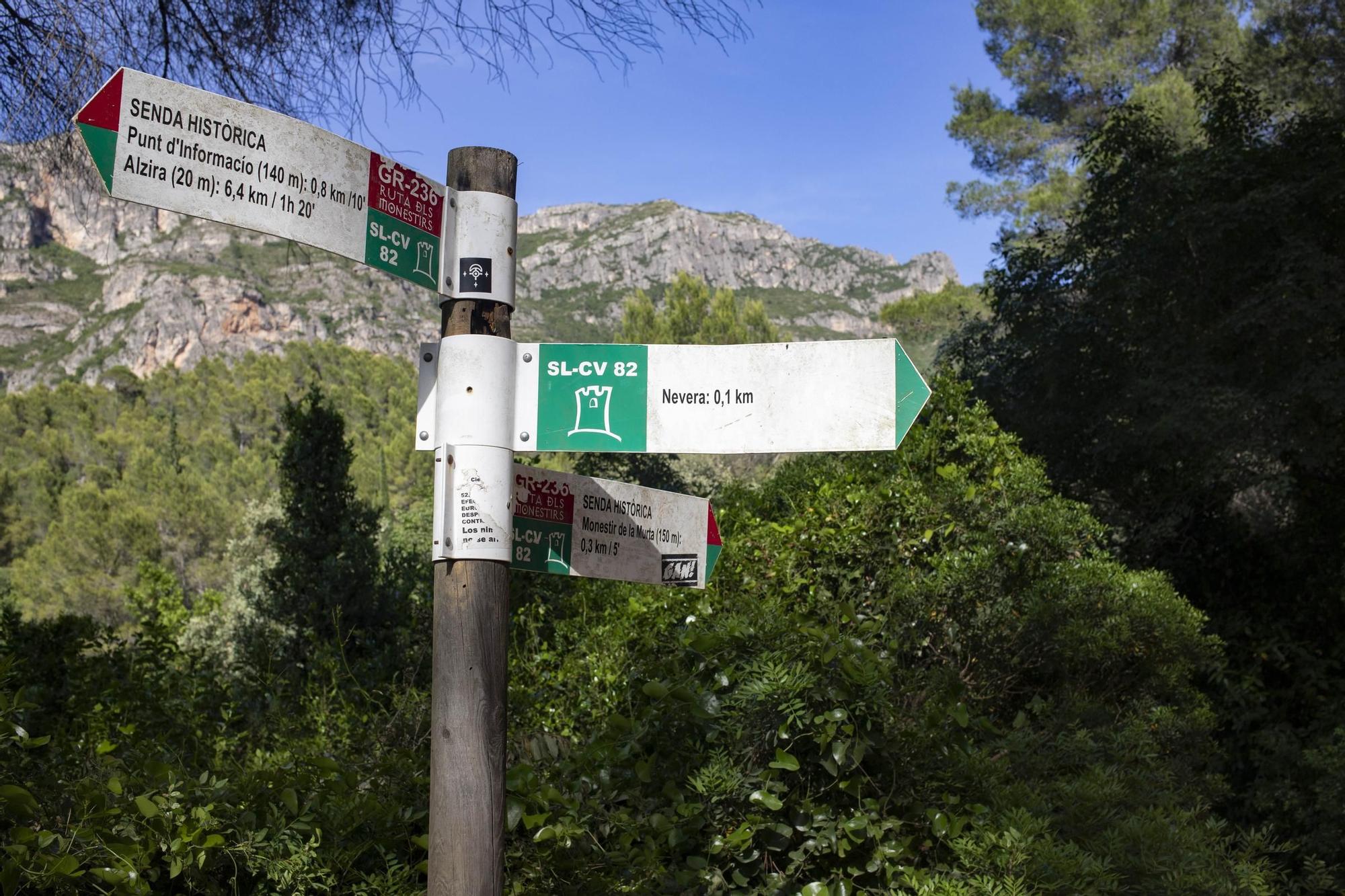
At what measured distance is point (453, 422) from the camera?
1772 mm

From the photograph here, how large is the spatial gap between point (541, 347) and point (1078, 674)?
4.18 metres

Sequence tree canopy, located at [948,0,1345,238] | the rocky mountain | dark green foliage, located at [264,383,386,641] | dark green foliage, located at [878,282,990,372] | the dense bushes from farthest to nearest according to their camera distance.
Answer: the rocky mountain → dark green foliage, located at [878,282,990,372] → tree canopy, located at [948,0,1345,238] → dark green foliage, located at [264,383,386,641] → the dense bushes

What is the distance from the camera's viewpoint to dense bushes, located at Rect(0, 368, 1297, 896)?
8.13 feet

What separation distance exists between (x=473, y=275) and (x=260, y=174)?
1.19 ft

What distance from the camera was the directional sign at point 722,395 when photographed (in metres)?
1.86

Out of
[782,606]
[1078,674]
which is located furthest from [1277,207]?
[782,606]

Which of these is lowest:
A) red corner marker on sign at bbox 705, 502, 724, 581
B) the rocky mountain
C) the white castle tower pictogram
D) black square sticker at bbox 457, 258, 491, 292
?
red corner marker on sign at bbox 705, 502, 724, 581

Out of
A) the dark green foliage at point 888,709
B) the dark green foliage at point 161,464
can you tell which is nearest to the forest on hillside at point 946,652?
the dark green foliage at point 888,709

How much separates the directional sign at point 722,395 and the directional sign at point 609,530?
0.47 feet

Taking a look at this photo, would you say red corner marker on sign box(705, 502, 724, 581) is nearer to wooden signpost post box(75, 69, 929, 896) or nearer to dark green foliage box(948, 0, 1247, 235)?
wooden signpost post box(75, 69, 929, 896)

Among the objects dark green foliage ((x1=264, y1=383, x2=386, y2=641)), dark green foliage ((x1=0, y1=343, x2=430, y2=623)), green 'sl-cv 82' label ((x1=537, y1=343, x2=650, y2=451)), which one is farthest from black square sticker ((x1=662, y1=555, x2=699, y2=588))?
dark green foliage ((x1=0, y1=343, x2=430, y2=623))

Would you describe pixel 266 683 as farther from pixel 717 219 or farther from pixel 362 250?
pixel 717 219

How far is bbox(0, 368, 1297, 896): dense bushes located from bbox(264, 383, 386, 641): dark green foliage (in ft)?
11.3

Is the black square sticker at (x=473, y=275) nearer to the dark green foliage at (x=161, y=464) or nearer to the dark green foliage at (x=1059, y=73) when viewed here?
the dark green foliage at (x=161, y=464)
